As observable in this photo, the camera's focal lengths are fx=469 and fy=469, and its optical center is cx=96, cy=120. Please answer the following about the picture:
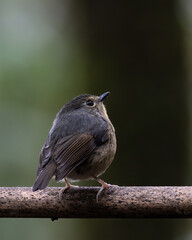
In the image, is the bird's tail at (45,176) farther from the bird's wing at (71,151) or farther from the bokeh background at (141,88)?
the bokeh background at (141,88)

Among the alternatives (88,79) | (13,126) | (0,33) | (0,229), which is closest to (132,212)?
(88,79)

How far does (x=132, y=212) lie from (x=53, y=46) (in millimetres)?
7459

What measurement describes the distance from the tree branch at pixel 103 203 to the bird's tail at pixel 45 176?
10 cm

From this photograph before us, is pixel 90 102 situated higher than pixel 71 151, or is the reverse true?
pixel 90 102

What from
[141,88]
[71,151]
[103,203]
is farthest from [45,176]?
[141,88]

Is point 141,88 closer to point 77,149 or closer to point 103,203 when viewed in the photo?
point 77,149

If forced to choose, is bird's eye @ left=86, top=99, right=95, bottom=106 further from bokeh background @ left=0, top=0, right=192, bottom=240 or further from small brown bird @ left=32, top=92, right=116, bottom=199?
bokeh background @ left=0, top=0, right=192, bottom=240

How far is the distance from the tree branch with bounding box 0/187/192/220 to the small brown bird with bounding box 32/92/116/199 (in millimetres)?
178

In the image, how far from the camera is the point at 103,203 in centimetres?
382

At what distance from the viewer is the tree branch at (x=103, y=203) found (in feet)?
11.7

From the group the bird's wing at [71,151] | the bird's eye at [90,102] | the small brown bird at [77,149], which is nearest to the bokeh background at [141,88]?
the bird's eye at [90,102]

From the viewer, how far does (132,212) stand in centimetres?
365

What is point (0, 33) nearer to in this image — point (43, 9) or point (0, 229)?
point (43, 9)

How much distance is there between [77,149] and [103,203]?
710mm
